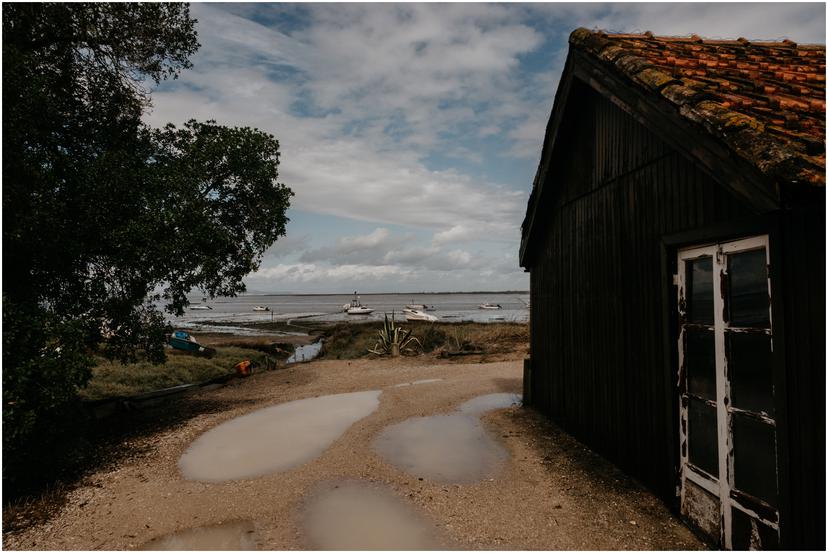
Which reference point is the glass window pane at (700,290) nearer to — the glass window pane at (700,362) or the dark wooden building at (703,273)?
the dark wooden building at (703,273)

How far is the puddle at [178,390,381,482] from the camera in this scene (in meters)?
6.85

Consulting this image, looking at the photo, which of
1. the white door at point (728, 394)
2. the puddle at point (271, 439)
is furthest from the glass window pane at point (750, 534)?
the puddle at point (271, 439)

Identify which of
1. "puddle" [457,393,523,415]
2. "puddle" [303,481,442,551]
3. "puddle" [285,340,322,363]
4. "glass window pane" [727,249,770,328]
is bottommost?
"puddle" [285,340,322,363]

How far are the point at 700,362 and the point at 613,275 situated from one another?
6.56ft

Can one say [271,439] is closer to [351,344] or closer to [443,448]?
[443,448]

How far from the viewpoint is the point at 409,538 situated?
4734 millimetres

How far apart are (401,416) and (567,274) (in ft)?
14.6

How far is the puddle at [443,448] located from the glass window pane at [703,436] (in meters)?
2.66

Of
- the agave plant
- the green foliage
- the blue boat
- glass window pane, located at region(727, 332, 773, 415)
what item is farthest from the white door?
the blue boat

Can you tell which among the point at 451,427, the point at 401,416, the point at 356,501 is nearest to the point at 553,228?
the point at 451,427

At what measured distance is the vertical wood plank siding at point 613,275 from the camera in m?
5.14

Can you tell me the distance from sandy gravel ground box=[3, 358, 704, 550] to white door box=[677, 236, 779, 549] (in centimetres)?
58

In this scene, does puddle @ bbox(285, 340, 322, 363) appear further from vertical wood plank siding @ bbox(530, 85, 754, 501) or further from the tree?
vertical wood plank siding @ bbox(530, 85, 754, 501)

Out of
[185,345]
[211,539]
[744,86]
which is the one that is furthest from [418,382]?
[185,345]
